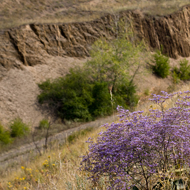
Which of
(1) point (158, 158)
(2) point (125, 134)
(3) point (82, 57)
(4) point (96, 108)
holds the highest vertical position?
(2) point (125, 134)

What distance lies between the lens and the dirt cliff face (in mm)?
21344

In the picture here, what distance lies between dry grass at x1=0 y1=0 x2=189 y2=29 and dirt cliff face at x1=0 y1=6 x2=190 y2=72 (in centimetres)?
116

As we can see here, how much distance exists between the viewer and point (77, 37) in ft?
82.4

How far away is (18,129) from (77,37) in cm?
1267

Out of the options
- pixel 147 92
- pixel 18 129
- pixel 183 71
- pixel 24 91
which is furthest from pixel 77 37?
pixel 183 71

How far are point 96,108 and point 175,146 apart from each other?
17.3 meters

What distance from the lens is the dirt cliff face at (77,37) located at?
21344mm

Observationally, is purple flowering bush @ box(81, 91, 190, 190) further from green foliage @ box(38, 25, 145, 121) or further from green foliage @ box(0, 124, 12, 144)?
green foliage @ box(38, 25, 145, 121)

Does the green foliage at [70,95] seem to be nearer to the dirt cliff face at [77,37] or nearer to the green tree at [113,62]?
the green tree at [113,62]

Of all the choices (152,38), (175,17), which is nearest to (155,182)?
(152,38)

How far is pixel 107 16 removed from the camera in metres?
27.4

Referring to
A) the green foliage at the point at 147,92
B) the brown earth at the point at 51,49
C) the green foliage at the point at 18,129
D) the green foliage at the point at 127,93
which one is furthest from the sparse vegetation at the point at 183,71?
the green foliage at the point at 18,129

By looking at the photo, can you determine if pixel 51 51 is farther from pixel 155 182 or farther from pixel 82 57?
pixel 155 182

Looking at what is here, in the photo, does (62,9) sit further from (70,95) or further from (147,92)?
(147,92)
